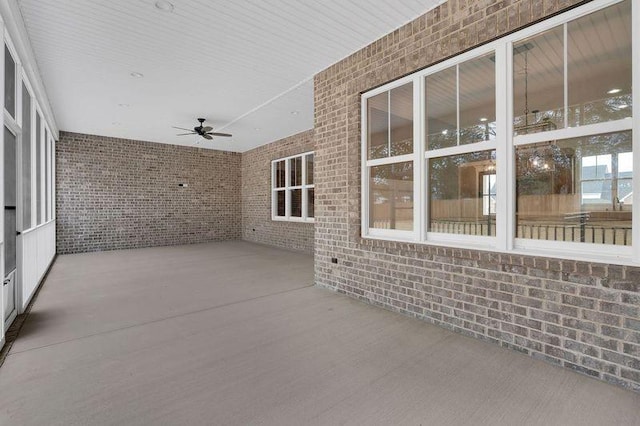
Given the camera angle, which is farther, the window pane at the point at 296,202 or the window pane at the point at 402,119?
the window pane at the point at 296,202

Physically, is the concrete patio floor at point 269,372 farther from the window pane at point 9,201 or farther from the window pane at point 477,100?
the window pane at point 477,100

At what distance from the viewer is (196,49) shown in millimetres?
3955

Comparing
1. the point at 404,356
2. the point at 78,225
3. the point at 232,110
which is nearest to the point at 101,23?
the point at 232,110

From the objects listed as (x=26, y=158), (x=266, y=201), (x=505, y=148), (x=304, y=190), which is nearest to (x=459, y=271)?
(x=505, y=148)

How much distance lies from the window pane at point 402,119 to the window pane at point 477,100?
0.58 meters

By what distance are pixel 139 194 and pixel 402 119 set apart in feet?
28.6

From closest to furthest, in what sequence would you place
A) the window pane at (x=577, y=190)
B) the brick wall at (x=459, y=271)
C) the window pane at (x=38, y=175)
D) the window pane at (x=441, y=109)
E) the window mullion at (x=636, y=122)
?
1. the window mullion at (x=636, y=122)
2. the brick wall at (x=459, y=271)
3. the window pane at (x=577, y=190)
4. the window pane at (x=441, y=109)
5. the window pane at (x=38, y=175)

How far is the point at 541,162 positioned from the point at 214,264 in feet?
19.4

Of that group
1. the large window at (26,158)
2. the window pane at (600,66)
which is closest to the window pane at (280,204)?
the large window at (26,158)

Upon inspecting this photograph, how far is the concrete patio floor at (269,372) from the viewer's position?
1.84 meters

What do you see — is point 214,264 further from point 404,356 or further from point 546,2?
point 546,2

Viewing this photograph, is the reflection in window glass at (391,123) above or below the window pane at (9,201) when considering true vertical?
above

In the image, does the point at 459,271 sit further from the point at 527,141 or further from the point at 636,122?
the point at 636,122

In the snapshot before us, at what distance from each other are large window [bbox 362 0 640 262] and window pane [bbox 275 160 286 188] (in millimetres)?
6012
